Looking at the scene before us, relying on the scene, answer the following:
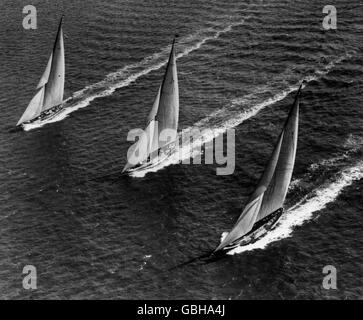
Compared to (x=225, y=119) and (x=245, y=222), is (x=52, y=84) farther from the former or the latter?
(x=245, y=222)

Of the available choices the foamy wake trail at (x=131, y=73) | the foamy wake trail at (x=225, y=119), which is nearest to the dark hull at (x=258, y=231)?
the foamy wake trail at (x=225, y=119)

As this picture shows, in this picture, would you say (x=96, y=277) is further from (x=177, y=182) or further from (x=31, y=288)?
(x=177, y=182)

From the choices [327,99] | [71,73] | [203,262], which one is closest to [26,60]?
[71,73]

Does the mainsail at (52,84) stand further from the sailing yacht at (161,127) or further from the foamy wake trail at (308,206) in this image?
the foamy wake trail at (308,206)

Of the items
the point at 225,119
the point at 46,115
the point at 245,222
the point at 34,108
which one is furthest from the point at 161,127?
the point at 245,222

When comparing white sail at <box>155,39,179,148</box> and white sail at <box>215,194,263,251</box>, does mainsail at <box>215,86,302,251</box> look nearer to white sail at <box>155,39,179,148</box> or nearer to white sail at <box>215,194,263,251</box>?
white sail at <box>215,194,263,251</box>

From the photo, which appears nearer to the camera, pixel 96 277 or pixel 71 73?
pixel 96 277
